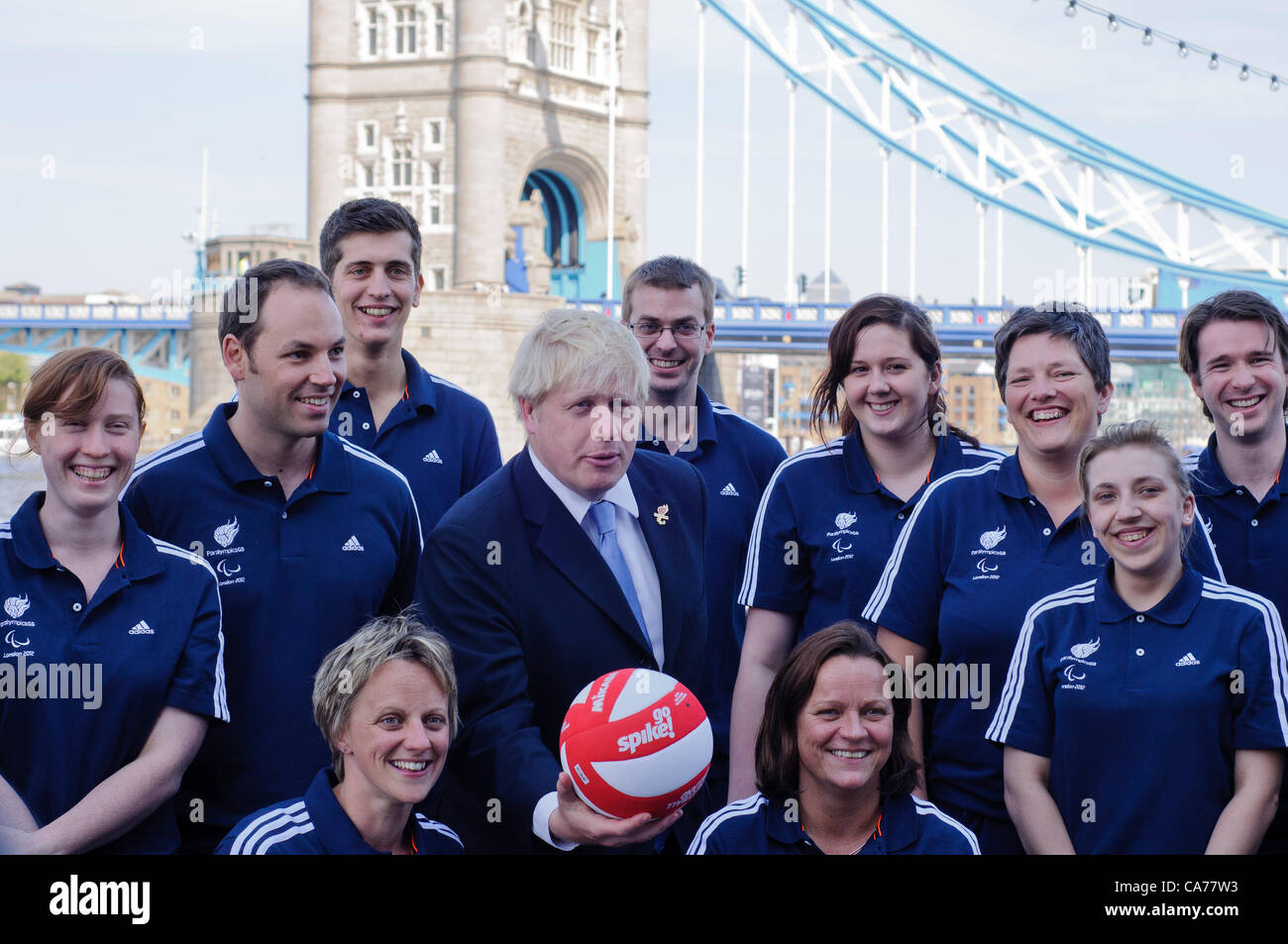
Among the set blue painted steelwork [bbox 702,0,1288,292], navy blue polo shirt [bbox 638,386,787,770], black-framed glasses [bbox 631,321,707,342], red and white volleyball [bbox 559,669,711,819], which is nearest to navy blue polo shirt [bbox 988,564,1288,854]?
red and white volleyball [bbox 559,669,711,819]

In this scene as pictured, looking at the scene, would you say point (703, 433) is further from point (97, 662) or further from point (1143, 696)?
point (97, 662)

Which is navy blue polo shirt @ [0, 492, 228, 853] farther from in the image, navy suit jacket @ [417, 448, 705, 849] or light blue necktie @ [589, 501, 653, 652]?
light blue necktie @ [589, 501, 653, 652]

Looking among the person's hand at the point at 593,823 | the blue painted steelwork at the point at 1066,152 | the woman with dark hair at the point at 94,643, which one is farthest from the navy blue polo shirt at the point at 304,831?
the blue painted steelwork at the point at 1066,152

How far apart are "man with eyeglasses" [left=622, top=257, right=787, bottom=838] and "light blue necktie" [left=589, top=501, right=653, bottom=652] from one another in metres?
0.82

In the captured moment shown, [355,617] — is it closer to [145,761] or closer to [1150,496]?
[145,761]

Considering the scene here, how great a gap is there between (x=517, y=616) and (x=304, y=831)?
519 millimetres

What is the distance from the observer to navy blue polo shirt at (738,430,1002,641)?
341 cm

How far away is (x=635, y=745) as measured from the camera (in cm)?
246

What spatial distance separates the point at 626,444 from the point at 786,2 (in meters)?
35.1

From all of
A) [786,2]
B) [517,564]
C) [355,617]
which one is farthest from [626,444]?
[786,2]

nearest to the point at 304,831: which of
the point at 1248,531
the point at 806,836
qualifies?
the point at 806,836

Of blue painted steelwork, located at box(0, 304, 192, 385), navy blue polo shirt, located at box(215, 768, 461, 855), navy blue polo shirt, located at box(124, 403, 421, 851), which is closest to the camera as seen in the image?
navy blue polo shirt, located at box(215, 768, 461, 855)

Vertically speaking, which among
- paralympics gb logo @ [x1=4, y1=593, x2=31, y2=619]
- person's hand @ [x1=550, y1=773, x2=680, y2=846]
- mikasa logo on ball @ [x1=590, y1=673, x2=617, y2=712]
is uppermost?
paralympics gb logo @ [x1=4, y1=593, x2=31, y2=619]

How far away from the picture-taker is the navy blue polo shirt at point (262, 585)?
3053 millimetres
